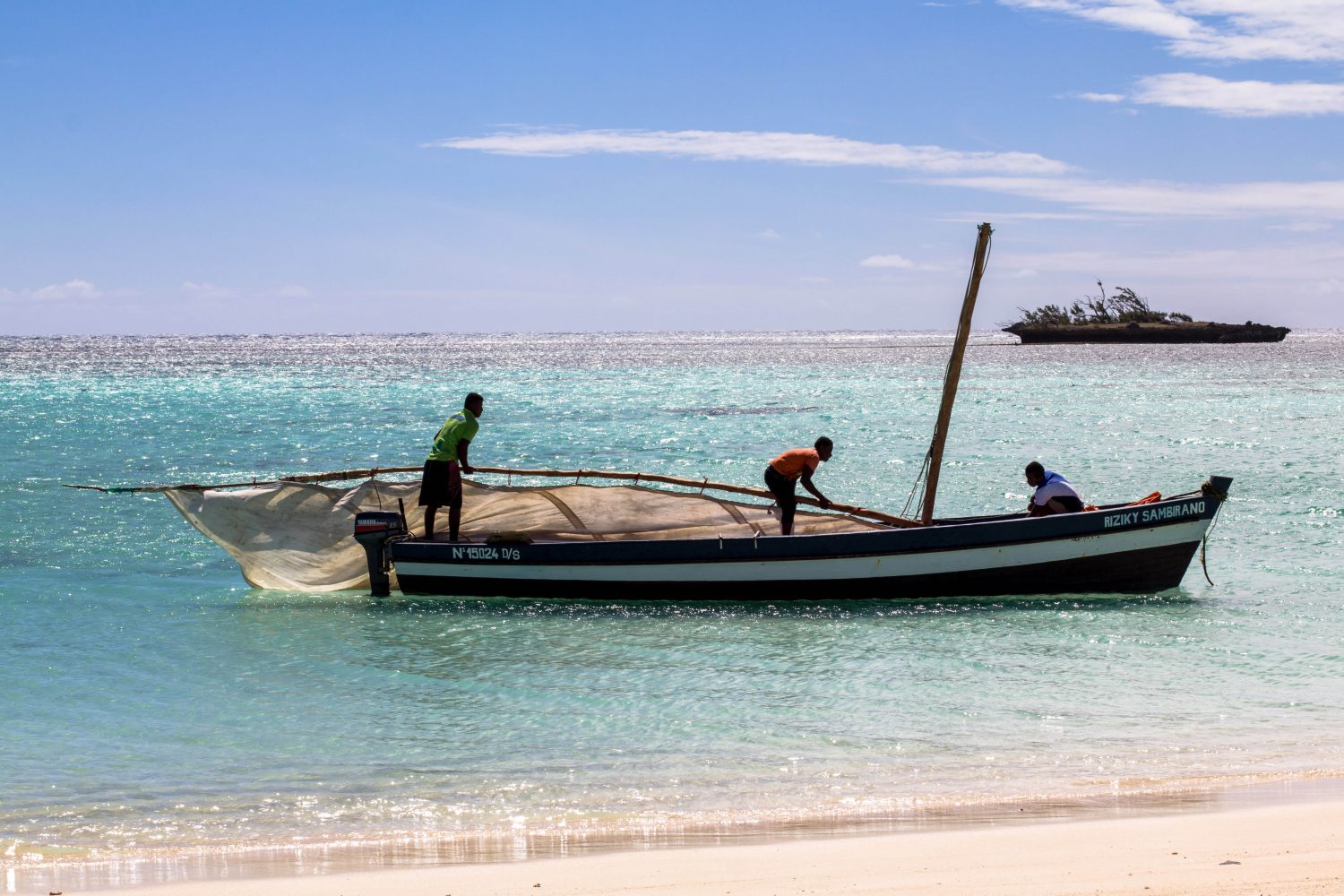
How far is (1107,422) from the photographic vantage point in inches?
1681

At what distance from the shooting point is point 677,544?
45.1ft

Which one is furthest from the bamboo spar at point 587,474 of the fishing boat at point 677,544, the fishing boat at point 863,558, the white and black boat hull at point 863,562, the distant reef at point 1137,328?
the distant reef at point 1137,328

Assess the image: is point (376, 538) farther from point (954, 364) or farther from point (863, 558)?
point (954, 364)

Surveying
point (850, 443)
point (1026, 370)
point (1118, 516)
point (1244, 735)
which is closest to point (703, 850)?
point (1244, 735)

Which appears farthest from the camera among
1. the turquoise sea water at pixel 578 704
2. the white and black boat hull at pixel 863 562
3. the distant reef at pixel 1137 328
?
the distant reef at pixel 1137 328

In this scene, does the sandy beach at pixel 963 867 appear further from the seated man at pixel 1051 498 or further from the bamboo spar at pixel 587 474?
the bamboo spar at pixel 587 474

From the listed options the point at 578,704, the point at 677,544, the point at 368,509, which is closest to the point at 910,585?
the point at 677,544

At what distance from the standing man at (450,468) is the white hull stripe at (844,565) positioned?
0.57m

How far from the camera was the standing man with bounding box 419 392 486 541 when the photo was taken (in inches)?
546

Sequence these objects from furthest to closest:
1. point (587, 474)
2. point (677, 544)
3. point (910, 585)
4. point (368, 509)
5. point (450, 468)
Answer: point (587, 474), point (368, 509), point (450, 468), point (677, 544), point (910, 585)

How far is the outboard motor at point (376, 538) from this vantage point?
14.0 m

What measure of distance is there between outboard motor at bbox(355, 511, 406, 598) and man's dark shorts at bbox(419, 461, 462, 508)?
0.40m

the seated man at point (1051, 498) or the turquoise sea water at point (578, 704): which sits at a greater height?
the seated man at point (1051, 498)

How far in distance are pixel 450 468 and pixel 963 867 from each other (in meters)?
9.00
